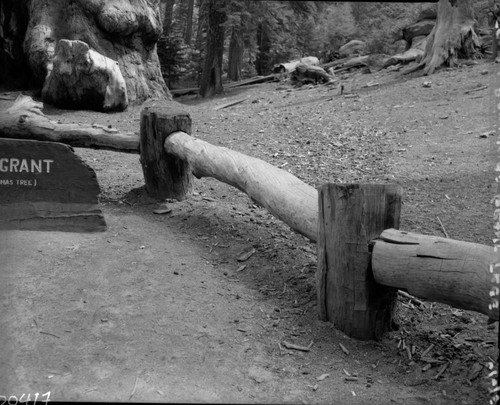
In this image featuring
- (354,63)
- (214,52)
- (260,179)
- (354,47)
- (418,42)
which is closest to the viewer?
(260,179)

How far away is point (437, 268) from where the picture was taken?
2.12 meters

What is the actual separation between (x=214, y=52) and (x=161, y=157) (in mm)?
2312

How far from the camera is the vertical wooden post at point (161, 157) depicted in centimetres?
429

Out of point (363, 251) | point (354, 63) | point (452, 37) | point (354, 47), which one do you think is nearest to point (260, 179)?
point (363, 251)

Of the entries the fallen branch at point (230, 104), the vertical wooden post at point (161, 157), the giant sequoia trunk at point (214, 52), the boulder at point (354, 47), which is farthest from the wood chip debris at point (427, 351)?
the fallen branch at point (230, 104)

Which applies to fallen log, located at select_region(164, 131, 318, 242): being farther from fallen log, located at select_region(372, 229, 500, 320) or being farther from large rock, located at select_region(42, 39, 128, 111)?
large rock, located at select_region(42, 39, 128, 111)

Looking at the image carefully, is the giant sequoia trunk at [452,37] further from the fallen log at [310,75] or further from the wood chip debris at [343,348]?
the wood chip debris at [343,348]

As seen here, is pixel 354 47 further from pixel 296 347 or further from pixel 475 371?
pixel 475 371

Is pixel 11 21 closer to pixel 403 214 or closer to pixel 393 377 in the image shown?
pixel 403 214

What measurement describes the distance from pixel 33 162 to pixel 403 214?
2430 millimetres

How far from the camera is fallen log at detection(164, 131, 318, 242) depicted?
2.93 meters

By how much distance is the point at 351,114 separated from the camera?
24.2ft

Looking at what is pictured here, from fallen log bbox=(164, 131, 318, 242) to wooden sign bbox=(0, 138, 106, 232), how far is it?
73 centimetres

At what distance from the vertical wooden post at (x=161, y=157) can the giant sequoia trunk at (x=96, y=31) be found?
481 centimetres
